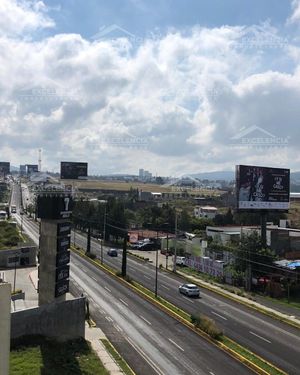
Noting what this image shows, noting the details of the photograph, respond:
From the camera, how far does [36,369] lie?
25594 mm

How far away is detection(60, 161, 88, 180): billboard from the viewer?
8481cm

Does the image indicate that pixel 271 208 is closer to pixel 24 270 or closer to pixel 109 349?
pixel 24 270

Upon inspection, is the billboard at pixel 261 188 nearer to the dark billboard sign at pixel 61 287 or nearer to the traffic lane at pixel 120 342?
the traffic lane at pixel 120 342

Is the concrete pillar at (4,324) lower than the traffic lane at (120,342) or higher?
higher

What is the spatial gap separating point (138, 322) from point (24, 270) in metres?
29.9

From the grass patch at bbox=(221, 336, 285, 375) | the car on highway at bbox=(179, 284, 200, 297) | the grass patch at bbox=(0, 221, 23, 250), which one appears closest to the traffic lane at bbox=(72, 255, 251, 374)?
the grass patch at bbox=(221, 336, 285, 375)

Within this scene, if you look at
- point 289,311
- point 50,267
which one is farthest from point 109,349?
point 289,311

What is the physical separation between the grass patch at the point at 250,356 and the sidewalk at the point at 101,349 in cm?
848

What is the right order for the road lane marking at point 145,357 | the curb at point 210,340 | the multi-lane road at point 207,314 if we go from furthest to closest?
1. the multi-lane road at point 207,314
2. the curb at point 210,340
3. the road lane marking at point 145,357

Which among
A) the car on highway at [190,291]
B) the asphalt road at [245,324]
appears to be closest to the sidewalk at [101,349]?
the asphalt road at [245,324]

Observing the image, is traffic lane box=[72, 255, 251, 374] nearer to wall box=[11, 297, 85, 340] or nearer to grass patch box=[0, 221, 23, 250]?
wall box=[11, 297, 85, 340]

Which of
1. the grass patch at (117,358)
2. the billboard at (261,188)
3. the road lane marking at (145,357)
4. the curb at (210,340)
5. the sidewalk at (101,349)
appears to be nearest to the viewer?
the grass patch at (117,358)

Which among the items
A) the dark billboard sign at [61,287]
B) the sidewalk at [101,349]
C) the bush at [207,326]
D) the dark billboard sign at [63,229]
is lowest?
the sidewalk at [101,349]

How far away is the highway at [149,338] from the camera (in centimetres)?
2909
